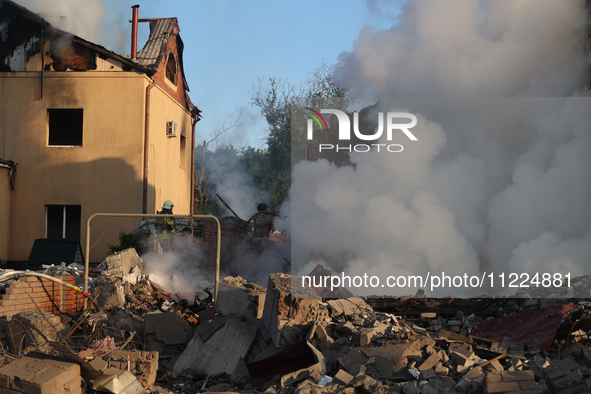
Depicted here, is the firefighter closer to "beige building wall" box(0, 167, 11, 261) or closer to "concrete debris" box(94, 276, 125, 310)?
"concrete debris" box(94, 276, 125, 310)

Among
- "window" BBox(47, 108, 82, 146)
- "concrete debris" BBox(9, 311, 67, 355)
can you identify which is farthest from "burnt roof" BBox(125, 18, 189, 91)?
"concrete debris" BBox(9, 311, 67, 355)

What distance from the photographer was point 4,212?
43.8 feet

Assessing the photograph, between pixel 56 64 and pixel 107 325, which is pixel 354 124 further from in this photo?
pixel 56 64

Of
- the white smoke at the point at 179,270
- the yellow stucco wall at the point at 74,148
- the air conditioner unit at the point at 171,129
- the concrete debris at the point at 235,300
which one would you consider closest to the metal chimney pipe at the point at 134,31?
the yellow stucco wall at the point at 74,148

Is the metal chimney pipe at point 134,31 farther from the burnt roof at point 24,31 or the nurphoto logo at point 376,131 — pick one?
the nurphoto logo at point 376,131

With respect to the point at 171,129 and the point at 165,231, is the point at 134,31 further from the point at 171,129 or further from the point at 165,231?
the point at 165,231

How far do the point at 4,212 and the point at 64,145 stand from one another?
2422mm

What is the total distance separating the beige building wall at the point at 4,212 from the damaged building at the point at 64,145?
0.03m

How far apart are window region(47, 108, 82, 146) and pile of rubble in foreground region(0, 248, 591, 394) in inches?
279

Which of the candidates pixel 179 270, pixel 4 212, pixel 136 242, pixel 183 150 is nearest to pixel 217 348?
pixel 179 270

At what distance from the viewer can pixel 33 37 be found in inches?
539

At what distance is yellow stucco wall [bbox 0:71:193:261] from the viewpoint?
1357 cm

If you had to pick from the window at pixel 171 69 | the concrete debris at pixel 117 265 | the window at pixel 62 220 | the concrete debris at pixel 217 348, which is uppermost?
the window at pixel 171 69

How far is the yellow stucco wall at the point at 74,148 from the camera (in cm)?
1357
